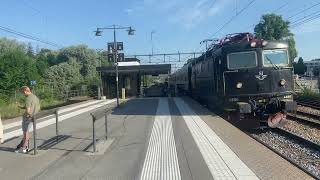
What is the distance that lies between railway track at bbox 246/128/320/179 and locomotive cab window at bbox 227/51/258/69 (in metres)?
2.53

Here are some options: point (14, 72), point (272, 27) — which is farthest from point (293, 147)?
point (272, 27)

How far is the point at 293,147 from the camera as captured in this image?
48.1 ft

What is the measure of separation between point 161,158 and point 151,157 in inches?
10.4

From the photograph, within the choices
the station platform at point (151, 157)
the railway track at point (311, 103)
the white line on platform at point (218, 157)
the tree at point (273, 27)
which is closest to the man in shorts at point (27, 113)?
the station platform at point (151, 157)

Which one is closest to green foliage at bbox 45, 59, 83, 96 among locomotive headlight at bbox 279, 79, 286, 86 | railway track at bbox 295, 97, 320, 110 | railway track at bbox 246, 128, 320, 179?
railway track at bbox 295, 97, 320, 110

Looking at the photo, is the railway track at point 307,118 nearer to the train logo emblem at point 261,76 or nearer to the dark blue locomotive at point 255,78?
the dark blue locomotive at point 255,78

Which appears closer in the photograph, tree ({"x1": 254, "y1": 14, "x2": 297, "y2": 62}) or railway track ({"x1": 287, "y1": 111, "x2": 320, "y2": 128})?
railway track ({"x1": 287, "y1": 111, "x2": 320, "y2": 128})

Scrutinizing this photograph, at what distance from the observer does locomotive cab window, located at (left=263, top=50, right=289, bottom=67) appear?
63.0 ft

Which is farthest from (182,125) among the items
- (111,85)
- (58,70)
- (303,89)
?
(58,70)

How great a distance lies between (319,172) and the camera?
1053 centimetres

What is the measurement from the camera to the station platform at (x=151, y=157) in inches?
346

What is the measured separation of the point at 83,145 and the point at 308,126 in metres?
10.2

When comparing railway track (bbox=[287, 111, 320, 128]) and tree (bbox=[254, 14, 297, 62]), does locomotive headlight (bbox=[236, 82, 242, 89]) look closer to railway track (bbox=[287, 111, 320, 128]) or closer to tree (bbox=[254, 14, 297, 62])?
railway track (bbox=[287, 111, 320, 128])

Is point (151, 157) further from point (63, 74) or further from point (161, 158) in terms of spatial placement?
point (63, 74)
